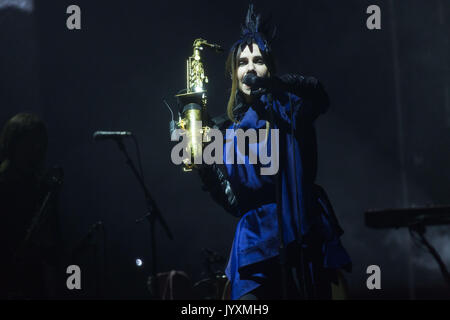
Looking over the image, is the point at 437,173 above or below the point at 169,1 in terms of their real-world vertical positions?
below

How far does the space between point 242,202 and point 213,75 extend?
2419 mm

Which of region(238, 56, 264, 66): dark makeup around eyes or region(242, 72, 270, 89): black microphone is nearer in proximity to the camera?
region(242, 72, 270, 89): black microphone

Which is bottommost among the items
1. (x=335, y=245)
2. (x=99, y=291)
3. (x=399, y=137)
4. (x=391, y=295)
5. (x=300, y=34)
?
(x=391, y=295)

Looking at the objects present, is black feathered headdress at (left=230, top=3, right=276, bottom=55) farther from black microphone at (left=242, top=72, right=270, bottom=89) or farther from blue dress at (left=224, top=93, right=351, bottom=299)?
black microphone at (left=242, top=72, right=270, bottom=89)

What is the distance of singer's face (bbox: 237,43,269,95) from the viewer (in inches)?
103

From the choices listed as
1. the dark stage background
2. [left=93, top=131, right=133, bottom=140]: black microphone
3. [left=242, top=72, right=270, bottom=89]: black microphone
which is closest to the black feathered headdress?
[left=242, top=72, right=270, bottom=89]: black microphone

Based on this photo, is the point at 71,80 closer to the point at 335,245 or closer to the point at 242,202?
the point at 242,202

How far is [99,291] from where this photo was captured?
13.1 ft

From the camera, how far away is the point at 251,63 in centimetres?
261

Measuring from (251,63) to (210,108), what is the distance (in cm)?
209

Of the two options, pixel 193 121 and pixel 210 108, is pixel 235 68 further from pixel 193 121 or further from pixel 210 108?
pixel 210 108

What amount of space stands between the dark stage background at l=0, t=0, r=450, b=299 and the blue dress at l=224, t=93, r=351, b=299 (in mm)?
2164
